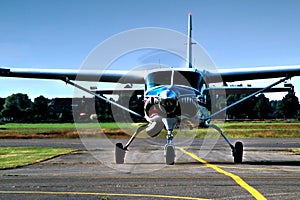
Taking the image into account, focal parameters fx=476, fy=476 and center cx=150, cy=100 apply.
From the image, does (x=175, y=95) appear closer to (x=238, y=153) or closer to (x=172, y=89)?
(x=172, y=89)

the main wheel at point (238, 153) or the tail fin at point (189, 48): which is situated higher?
the tail fin at point (189, 48)

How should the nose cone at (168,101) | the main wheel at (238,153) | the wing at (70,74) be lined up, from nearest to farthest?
the nose cone at (168,101)
the main wheel at (238,153)
the wing at (70,74)

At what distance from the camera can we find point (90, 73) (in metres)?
19.6

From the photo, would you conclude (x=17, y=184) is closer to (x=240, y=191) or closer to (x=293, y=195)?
(x=240, y=191)

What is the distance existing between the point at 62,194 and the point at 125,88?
33.8 feet

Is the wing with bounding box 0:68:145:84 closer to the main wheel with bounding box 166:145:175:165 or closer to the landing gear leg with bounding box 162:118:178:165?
the landing gear leg with bounding box 162:118:178:165

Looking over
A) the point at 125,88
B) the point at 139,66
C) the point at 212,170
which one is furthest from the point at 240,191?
the point at 125,88

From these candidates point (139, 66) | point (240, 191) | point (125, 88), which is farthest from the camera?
point (125, 88)

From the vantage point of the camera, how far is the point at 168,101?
1398 centimetres

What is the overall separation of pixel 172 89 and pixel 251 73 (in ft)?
21.5

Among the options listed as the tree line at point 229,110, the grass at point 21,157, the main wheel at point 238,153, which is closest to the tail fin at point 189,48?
the main wheel at point 238,153

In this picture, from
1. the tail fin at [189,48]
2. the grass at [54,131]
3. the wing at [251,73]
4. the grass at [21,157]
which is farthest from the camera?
the grass at [54,131]

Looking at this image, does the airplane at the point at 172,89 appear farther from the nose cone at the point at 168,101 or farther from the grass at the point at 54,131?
the grass at the point at 54,131

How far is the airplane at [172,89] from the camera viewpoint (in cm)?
1450
